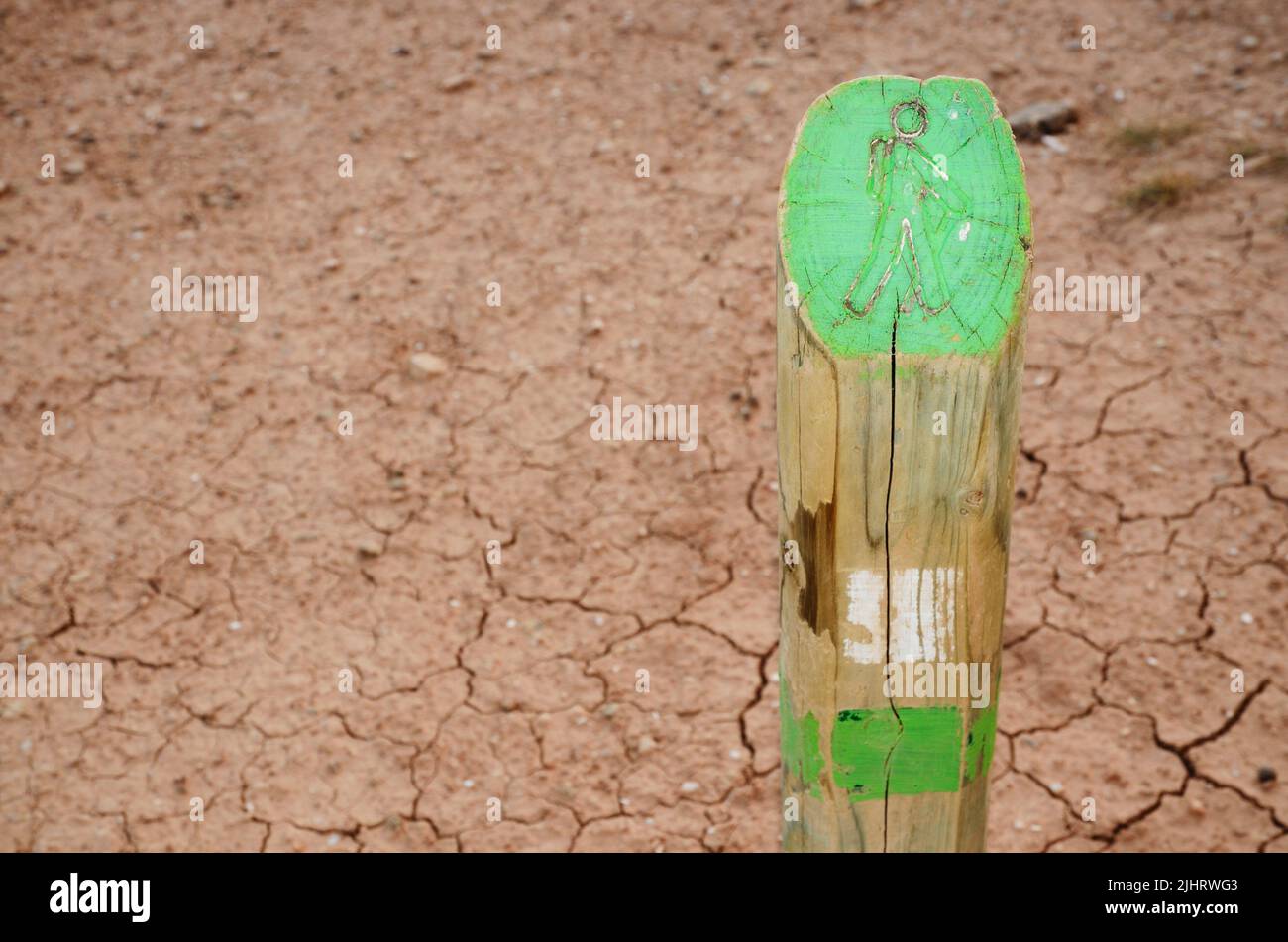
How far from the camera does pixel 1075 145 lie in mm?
4996

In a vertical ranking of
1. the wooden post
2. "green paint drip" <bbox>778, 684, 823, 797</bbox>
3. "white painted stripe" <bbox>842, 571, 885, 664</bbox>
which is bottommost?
"green paint drip" <bbox>778, 684, 823, 797</bbox>

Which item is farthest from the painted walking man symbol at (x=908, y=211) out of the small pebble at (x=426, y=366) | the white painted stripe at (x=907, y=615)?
the small pebble at (x=426, y=366)

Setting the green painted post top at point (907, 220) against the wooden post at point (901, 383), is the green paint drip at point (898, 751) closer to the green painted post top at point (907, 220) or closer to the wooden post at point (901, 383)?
the wooden post at point (901, 383)

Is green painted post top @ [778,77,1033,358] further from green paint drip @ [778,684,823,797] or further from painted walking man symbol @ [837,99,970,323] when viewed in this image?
green paint drip @ [778,684,823,797]

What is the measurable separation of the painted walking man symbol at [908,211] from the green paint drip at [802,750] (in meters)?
0.67

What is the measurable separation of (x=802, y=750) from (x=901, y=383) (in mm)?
660

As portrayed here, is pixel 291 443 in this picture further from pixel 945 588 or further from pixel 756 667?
pixel 945 588

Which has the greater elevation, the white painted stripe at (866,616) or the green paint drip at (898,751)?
the white painted stripe at (866,616)

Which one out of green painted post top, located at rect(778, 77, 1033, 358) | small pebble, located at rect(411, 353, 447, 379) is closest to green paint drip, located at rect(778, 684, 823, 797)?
green painted post top, located at rect(778, 77, 1033, 358)

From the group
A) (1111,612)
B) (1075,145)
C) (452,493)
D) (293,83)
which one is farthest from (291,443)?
(1075,145)

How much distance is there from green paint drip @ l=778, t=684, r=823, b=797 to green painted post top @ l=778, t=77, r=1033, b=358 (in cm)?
64

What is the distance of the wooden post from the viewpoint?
1.33 m

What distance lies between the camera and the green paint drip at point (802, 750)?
64.6 inches

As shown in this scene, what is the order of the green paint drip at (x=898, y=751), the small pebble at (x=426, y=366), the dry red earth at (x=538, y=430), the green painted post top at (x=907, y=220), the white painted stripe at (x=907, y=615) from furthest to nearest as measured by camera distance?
the small pebble at (x=426, y=366) < the dry red earth at (x=538, y=430) < the green paint drip at (x=898, y=751) < the white painted stripe at (x=907, y=615) < the green painted post top at (x=907, y=220)
